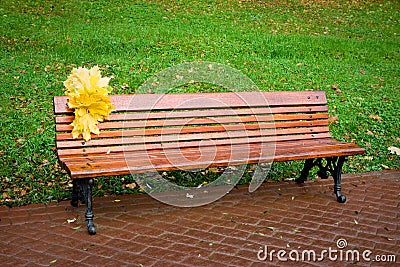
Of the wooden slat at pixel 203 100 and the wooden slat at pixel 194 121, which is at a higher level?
the wooden slat at pixel 203 100

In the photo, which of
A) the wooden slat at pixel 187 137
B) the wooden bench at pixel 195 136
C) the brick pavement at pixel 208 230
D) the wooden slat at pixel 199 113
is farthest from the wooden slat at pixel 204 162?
the brick pavement at pixel 208 230

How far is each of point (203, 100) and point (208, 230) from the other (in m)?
1.31

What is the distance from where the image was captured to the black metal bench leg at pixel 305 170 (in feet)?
18.1

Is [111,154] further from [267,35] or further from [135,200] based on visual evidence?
[267,35]

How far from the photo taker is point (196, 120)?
16.9 ft

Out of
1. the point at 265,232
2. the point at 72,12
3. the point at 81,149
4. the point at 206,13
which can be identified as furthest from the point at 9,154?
the point at 206,13

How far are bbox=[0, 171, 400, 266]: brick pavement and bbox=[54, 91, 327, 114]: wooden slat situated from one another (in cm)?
90

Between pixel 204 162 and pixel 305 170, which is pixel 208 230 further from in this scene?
pixel 305 170

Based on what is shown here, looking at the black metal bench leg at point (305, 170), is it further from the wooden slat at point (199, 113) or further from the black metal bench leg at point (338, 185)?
the wooden slat at point (199, 113)

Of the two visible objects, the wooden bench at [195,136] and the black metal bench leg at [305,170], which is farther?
the black metal bench leg at [305,170]

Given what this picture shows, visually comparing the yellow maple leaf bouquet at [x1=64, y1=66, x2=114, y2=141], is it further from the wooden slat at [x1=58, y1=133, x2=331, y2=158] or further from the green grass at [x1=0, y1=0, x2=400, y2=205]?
the green grass at [x1=0, y1=0, x2=400, y2=205]

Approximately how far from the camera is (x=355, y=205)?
5.18 m

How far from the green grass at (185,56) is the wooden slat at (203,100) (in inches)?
36.7

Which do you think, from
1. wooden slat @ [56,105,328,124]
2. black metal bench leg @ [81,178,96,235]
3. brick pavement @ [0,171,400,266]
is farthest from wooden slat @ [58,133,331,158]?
brick pavement @ [0,171,400,266]
